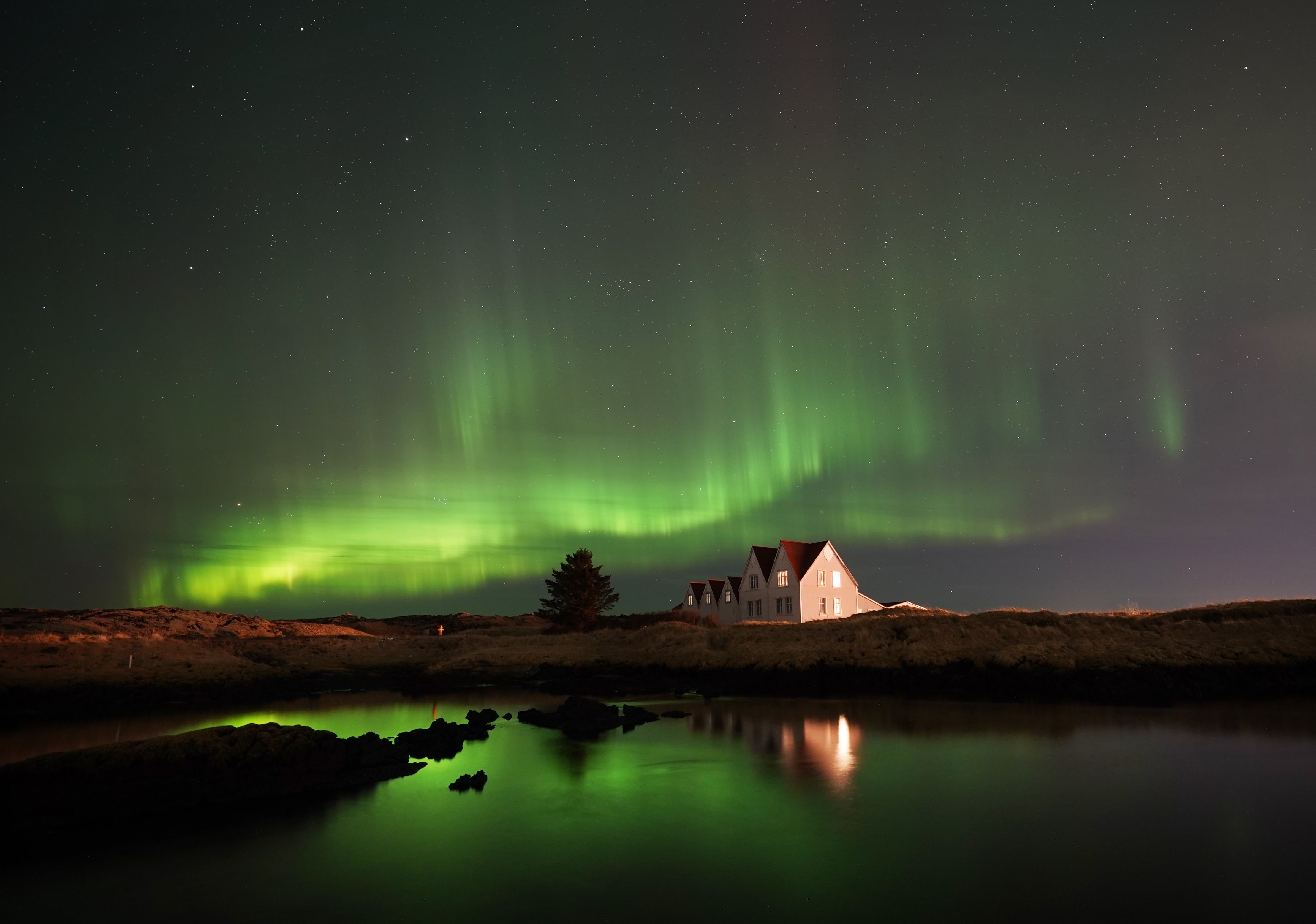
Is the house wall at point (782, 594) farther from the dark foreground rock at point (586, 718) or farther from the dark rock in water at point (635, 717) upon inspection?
the dark foreground rock at point (586, 718)

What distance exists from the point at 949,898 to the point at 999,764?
10942mm

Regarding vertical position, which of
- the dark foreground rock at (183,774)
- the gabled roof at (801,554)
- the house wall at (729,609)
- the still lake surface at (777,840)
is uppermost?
the gabled roof at (801,554)

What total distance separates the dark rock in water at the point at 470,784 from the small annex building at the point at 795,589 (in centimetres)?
4345

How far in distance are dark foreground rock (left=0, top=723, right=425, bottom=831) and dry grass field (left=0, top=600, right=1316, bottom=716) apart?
25215 mm

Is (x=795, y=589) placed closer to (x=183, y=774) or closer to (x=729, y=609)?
(x=729, y=609)

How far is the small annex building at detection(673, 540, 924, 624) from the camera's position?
63.2m

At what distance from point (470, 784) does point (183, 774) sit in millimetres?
7338

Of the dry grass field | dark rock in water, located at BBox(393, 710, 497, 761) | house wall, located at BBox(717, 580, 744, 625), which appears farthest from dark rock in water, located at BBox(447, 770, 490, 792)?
house wall, located at BBox(717, 580, 744, 625)

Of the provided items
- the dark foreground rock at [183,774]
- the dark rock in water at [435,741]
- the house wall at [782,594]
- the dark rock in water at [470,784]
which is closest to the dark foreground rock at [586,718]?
the dark rock in water at [435,741]

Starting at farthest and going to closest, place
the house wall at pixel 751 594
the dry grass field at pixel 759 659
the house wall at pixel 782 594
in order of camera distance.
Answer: the house wall at pixel 751 594 → the house wall at pixel 782 594 → the dry grass field at pixel 759 659

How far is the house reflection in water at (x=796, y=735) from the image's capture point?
22312 millimetres

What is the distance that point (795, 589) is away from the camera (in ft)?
206

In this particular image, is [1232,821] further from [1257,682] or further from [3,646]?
[3,646]

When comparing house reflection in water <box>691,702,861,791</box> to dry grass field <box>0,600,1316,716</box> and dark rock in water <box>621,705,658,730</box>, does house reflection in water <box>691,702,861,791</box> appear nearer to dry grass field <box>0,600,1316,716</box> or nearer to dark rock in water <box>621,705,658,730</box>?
dark rock in water <box>621,705,658,730</box>
